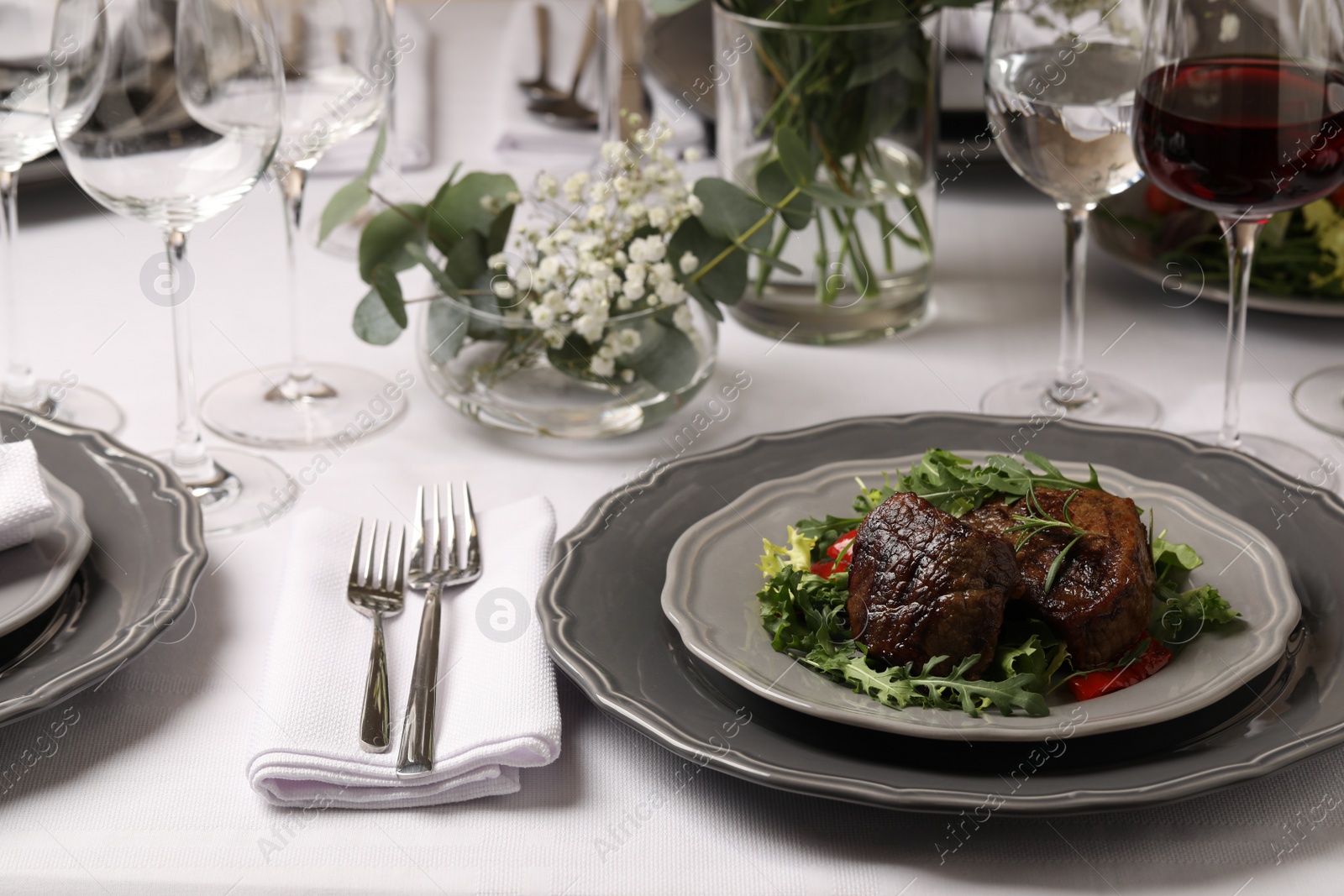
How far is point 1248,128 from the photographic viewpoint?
3.13 feet

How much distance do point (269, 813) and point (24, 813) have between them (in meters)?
0.13

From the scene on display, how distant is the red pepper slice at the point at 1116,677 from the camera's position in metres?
0.73

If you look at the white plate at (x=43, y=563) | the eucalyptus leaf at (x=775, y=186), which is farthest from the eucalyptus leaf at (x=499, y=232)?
the white plate at (x=43, y=563)

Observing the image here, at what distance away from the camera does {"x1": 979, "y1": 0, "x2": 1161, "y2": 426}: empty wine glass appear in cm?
110

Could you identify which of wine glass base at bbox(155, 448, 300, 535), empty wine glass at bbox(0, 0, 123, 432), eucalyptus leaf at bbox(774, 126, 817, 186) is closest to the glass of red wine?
eucalyptus leaf at bbox(774, 126, 817, 186)

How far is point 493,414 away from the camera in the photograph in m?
1.14

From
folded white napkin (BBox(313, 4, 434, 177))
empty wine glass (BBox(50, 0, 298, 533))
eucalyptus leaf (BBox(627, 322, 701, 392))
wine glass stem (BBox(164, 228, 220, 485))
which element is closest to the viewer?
empty wine glass (BBox(50, 0, 298, 533))

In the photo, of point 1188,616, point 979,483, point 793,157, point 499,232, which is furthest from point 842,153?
point 1188,616

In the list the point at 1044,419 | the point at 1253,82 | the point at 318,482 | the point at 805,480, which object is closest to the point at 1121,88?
the point at 1253,82

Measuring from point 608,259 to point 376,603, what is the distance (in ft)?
1.29

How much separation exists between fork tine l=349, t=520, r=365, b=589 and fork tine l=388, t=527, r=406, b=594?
0.02 m

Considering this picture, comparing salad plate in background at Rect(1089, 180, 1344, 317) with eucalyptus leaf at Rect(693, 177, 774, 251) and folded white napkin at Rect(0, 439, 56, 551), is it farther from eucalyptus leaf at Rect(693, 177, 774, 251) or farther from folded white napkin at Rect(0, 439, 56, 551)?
folded white napkin at Rect(0, 439, 56, 551)

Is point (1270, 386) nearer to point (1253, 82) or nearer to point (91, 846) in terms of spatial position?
point (1253, 82)

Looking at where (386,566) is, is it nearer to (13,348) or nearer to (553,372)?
(553,372)
